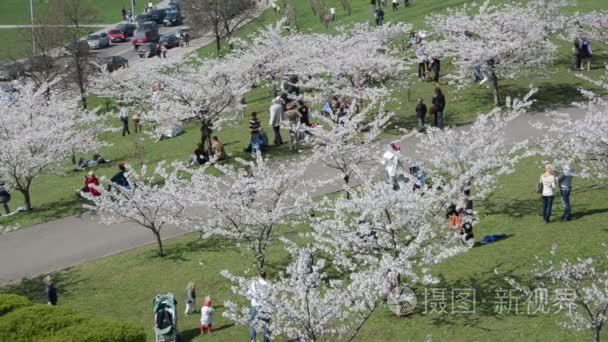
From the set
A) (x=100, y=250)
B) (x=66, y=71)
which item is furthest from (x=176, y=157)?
(x=66, y=71)

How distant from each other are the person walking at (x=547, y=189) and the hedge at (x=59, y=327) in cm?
949

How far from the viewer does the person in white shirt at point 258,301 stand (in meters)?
13.3

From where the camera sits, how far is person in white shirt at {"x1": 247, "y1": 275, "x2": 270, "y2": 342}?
43.8 feet

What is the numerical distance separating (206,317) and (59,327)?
10.3ft

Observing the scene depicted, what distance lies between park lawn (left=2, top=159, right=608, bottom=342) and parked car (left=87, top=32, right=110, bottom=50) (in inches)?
1870

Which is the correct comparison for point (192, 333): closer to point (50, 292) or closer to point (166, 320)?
point (166, 320)

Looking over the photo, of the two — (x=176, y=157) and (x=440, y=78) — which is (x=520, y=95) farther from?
(x=176, y=157)

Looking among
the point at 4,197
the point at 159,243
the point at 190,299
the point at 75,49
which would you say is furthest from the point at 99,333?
the point at 75,49

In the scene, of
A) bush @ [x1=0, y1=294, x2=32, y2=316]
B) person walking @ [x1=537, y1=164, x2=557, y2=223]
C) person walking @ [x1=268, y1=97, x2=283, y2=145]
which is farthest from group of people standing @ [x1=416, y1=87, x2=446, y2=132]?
bush @ [x1=0, y1=294, x2=32, y2=316]

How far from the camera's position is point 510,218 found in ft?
66.1

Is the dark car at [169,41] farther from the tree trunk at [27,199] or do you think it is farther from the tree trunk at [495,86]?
the tree trunk at [495,86]

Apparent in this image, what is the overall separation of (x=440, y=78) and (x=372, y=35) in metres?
3.45

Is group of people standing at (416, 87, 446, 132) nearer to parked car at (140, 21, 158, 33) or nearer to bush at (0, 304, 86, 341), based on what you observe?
bush at (0, 304, 86, 341)

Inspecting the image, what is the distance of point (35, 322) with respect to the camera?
14844 millimetres
